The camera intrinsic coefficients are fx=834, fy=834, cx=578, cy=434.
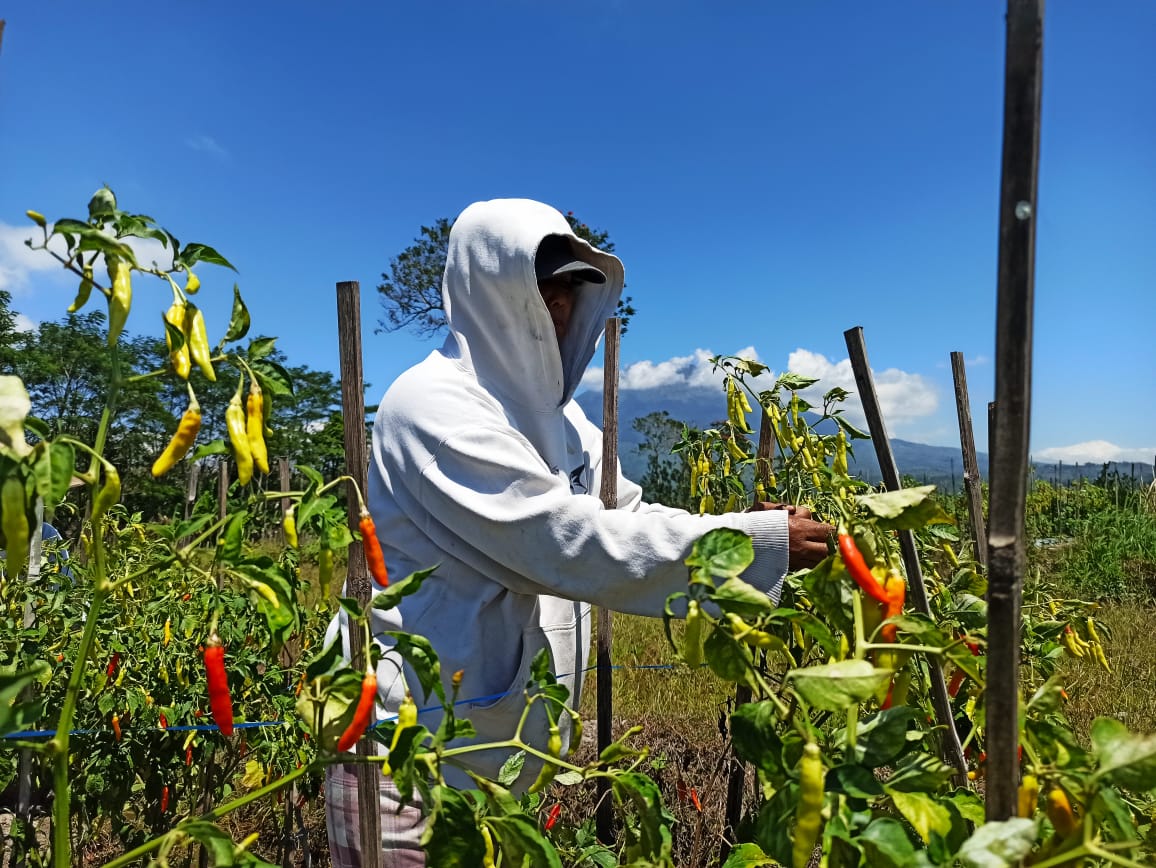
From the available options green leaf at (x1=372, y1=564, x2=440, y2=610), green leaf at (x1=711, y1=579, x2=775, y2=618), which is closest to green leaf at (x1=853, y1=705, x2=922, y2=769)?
green leaf at (x1=711, y1=579, x2=775, y2=618)

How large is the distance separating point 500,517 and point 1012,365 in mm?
847

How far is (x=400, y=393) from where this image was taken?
1.43 meters

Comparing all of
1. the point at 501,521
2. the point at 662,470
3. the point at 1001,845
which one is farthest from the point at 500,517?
the point at 662,470

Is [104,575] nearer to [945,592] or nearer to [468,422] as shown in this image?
[468,422]

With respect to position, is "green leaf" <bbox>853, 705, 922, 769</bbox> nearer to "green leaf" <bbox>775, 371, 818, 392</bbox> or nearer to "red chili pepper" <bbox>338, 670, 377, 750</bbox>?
"red chili pepper" <bbox>338, 670, 377, 750</bbox>

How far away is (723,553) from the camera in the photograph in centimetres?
73

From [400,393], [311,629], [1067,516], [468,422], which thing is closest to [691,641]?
[468,422]

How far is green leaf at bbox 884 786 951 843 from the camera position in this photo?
67cm

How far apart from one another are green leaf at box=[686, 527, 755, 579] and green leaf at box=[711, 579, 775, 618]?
0.05 ft

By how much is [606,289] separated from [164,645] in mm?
1394

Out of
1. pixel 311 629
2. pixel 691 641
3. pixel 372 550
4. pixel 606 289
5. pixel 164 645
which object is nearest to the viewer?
pixel 691 641

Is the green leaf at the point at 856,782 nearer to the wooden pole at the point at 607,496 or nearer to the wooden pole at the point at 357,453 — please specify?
the wooden pole at the point at 357,453

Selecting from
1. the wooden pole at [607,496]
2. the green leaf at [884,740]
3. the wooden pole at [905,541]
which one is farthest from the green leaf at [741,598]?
the wooden pole at [607,496]

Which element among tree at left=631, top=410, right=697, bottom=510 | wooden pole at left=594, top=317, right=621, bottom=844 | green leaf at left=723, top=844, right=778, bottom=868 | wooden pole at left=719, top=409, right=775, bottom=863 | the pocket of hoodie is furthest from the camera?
tree at left=631, top=410, right=697, bottom=510
